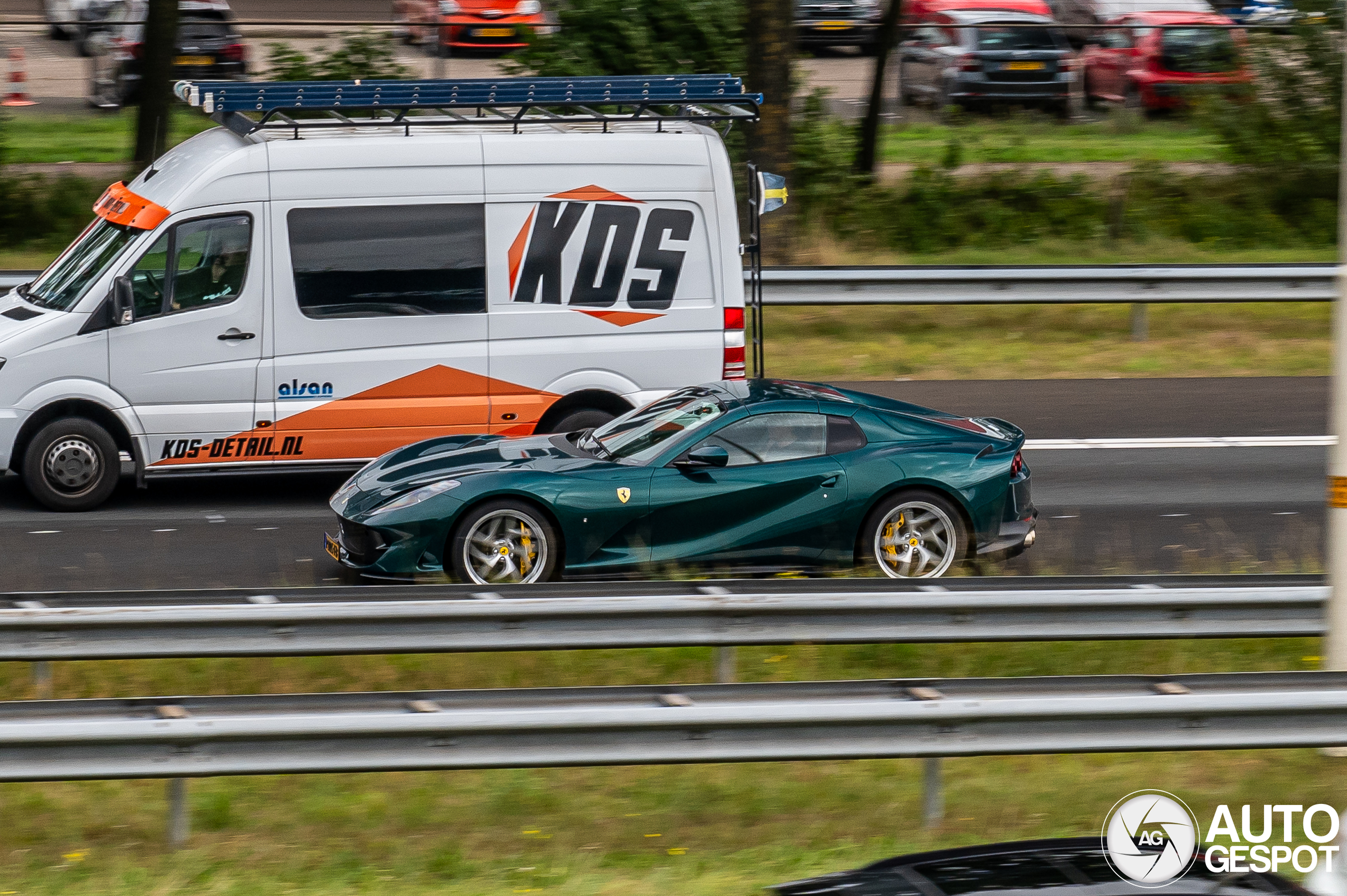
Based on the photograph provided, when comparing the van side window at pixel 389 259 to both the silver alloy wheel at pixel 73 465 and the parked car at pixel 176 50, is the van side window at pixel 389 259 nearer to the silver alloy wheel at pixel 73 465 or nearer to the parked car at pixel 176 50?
the silver alloy wheel at pixel 73 465

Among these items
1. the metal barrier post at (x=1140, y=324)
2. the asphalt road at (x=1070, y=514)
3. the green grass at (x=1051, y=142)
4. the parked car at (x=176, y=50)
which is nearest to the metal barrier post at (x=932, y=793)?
the asphalt road at (x=1070, y=514)

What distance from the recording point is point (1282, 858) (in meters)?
5.40

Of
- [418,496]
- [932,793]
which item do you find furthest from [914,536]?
[932,793]

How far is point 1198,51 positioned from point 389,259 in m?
13.6

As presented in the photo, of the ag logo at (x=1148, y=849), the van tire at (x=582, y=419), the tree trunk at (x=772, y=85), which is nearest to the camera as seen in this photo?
the ag logo at (x=1148, y=849)

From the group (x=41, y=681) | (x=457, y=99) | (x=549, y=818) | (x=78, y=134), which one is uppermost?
(x=457, y=99)

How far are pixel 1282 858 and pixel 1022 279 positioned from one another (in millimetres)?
11114

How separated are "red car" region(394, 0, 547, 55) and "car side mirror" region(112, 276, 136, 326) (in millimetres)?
A: 10395

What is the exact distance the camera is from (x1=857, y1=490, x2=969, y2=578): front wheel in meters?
9.14

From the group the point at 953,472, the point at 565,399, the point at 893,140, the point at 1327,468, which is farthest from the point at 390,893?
the point at 893,140

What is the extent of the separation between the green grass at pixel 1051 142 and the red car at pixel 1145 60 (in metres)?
0.33

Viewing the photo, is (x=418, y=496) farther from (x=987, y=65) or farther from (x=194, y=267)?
(x=987, y=65)

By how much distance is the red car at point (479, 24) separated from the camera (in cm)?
2022

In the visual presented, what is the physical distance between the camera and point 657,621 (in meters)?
6.70
